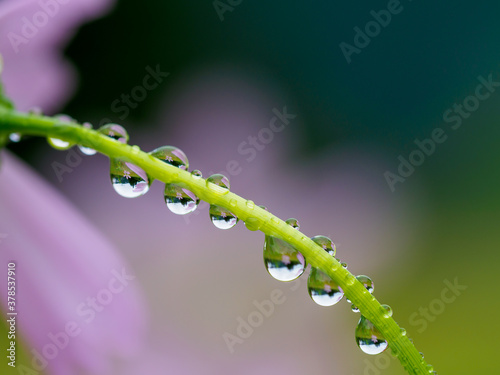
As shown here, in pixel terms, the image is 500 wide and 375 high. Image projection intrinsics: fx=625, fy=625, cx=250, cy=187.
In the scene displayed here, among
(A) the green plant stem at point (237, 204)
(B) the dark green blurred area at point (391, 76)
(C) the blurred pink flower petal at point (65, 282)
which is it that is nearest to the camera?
(A) the green plant stem at point (237, 204)

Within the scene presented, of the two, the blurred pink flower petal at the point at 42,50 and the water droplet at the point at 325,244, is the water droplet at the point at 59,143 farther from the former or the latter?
the blurred pink flower petal at the point at 42,50

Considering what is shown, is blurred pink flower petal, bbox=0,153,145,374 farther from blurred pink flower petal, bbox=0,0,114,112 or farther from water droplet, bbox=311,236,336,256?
water droplet, bbox=311,236,336,256

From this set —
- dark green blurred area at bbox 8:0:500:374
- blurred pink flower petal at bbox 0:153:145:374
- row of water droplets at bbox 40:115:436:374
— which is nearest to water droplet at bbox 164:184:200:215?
row of water droplets at bbox 40:115:436:374

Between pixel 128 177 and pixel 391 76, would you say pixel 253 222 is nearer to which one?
pixel 128 177

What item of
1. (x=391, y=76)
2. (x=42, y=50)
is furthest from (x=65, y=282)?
(x=391, y=76)

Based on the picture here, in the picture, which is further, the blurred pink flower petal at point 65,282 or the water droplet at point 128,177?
the blurred pink flower petal at point 65,282

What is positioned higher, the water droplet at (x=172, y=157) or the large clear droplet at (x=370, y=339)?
the water droplet at (x=172, y=157)

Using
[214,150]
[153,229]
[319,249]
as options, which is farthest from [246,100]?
[319,249]

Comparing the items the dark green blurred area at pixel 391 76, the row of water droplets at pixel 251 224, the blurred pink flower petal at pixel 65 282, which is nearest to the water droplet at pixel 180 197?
the row of water droplets at pixel 251 224

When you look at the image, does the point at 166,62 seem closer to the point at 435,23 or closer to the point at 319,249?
the point at 435,23
